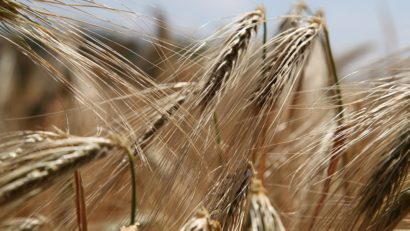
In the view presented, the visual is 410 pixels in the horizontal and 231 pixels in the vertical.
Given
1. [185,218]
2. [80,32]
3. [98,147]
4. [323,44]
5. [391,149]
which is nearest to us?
[98,147]

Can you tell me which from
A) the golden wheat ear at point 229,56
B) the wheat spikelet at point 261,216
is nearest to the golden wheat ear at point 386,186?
the wheat spikelet at point 261,216

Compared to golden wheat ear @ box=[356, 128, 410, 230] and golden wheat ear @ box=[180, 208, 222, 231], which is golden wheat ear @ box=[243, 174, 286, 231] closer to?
golden wheat ear @ box=[180, 208, 222, 231]

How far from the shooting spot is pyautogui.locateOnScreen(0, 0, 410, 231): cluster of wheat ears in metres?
1.28

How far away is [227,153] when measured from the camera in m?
1.55

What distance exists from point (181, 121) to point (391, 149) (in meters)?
0.43

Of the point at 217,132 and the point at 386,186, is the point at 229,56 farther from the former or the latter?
the point at 386,186

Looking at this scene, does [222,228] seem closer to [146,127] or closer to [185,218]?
[185,218]

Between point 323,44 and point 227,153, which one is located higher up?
point 323,44

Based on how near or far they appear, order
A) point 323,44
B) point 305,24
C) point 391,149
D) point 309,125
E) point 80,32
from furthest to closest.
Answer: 1. point 309,125
2. point 323,44
3. point 305,24
4. point 80,32
5. point 391,149

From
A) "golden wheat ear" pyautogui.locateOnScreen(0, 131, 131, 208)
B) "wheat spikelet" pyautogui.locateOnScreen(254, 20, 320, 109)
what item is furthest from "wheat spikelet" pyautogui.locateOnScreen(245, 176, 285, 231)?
"wheat spikelet" pyautogui.locateOnScreen(254, 20, 320, 109)

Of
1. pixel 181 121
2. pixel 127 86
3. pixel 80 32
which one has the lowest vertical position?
pixel 181 121

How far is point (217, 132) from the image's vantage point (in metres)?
1.68

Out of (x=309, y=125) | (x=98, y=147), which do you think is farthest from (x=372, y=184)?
(x=309, y=125)

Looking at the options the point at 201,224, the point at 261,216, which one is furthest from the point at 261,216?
the point at 201,224
